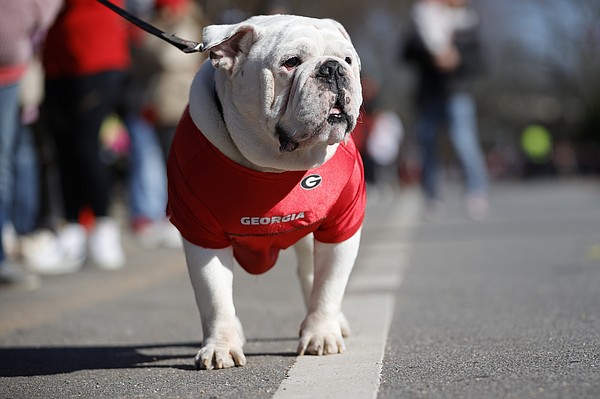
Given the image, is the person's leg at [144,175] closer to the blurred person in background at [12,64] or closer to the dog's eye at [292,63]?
the blurred person in background at [12,64]

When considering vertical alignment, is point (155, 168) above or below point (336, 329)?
below

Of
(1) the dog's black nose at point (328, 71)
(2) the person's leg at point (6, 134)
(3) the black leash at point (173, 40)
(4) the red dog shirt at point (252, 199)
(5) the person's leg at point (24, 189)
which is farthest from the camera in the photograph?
(5) the person's leg at point (24, 189)

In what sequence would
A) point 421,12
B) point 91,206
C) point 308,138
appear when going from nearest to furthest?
point 308,138 < point 91,206 < point 421,12

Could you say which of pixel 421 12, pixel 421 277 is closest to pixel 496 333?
pixel 421 277

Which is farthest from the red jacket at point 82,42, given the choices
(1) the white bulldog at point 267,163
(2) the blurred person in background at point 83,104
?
(1) the white bulldog at point 267,163

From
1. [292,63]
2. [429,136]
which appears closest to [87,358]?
[292,63]

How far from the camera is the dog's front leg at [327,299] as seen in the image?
145 inches

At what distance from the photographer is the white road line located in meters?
3.00

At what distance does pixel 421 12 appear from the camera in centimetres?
1078

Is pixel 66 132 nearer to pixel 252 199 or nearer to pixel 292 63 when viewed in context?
pixel 252 199

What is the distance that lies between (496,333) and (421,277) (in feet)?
6.83

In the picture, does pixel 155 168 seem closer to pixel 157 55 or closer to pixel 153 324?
pixel 157 55

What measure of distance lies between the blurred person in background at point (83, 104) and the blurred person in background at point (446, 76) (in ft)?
13.8

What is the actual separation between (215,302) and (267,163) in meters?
0.50
